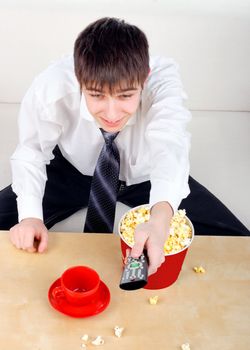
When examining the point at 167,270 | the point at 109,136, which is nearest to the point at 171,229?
the point at 167,270

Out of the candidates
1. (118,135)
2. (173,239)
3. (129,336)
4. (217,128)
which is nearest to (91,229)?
(118,135)

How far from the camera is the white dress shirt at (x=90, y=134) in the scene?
3.92 ft

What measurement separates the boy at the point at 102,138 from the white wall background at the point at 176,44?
0.36 meters

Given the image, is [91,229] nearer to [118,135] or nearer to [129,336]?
[118,135]

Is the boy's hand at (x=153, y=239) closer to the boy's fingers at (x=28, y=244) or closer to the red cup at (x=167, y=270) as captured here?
the red cup at (x=167, y=270)

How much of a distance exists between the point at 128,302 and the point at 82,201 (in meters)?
0.60

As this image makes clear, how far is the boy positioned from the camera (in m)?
Answer: 1.08

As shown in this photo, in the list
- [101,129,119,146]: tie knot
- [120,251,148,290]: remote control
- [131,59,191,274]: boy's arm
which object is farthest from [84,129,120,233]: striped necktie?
Answer: [120,251,148,290]: remote control

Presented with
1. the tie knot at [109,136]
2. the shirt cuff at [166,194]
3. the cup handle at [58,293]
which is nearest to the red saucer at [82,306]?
the cup handle at [58,293]

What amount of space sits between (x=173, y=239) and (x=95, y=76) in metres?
0.38

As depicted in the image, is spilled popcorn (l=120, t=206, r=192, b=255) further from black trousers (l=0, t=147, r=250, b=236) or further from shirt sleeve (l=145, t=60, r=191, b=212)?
black trousers (l=0, t=147, r=250, b=236)

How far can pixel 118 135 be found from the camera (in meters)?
1.40

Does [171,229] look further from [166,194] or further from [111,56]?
[111,56]

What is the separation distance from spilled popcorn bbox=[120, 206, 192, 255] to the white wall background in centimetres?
75
